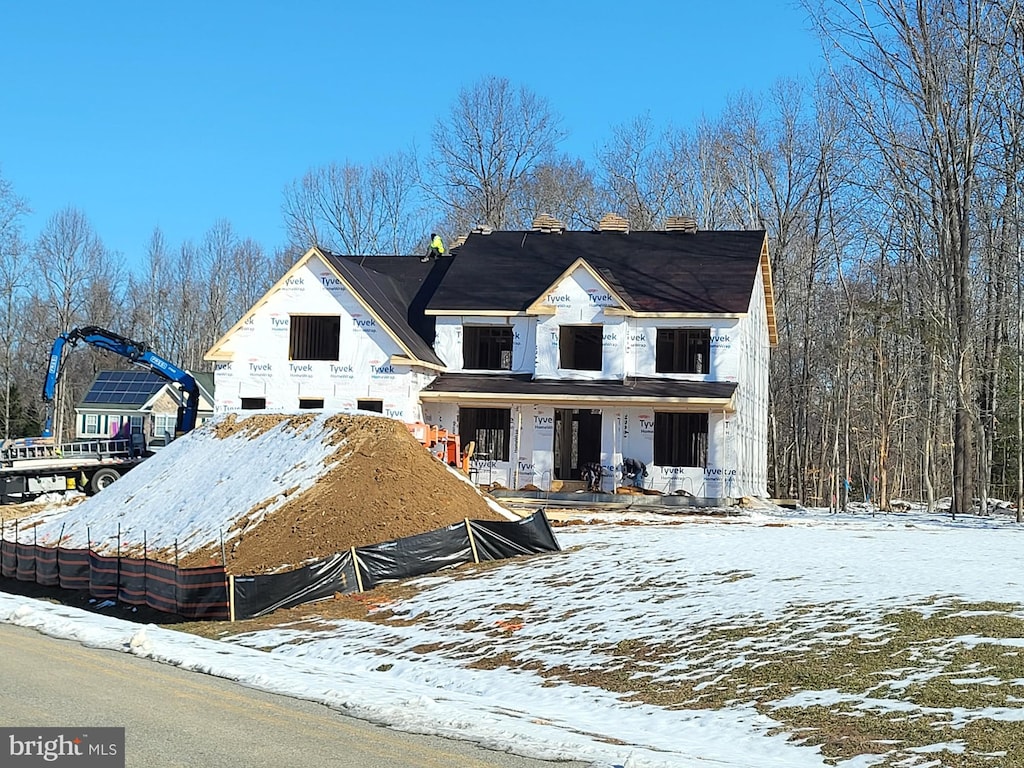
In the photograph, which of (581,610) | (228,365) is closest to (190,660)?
(581,610)

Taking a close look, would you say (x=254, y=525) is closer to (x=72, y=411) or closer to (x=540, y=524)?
(x=540, y=524)

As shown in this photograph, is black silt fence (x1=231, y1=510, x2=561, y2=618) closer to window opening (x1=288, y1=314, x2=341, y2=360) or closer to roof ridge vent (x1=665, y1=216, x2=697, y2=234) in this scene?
window opening (x1=288, y1=314, x2=341, y2=360)

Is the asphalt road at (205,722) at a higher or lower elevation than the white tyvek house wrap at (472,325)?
lower

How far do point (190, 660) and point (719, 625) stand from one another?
22.0 ft

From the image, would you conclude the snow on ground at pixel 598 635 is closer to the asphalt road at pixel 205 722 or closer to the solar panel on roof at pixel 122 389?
the asphalt road at pixel 205 722

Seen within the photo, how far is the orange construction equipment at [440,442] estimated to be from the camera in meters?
32.6

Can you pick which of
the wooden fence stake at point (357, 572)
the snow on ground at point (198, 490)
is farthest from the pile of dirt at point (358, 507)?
the wooden fence stake at point (357, 572)

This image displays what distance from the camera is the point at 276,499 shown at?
24500 mm

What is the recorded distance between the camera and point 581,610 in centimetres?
1706

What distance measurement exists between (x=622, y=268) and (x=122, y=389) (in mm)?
38645

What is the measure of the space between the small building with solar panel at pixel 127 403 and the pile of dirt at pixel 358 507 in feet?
135

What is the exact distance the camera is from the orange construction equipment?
32.6m

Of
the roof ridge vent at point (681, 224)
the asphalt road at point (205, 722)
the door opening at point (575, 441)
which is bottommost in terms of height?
the asphalt road at point (205, 722)

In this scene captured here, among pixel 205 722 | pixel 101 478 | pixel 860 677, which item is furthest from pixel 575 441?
pixel 205 722
